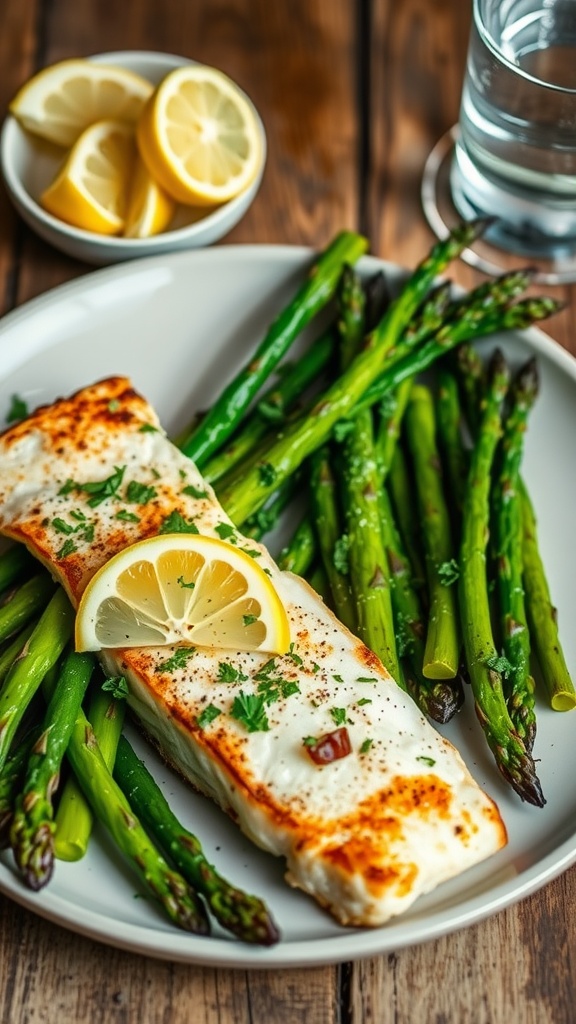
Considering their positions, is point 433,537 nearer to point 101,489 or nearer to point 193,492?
point 193,492

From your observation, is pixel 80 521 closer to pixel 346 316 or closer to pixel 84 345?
pixel 84 345

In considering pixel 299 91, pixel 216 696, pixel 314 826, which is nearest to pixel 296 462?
pixel 216 696

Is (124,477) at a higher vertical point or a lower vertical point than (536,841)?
higher

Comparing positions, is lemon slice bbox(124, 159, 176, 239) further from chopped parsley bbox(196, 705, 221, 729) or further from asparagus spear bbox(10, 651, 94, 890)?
chopped parsley bbox(196, 705, 221, 729)

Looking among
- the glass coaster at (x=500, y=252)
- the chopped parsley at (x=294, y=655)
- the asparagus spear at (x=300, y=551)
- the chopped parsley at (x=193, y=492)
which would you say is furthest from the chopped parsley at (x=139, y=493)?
the glass coaster at (x=500, y=252)

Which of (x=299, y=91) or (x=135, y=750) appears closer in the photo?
(x=135, y=750)

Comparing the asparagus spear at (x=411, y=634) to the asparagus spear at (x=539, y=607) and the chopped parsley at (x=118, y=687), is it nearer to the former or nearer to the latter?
the asparagus spear at (x=539, y=607)
